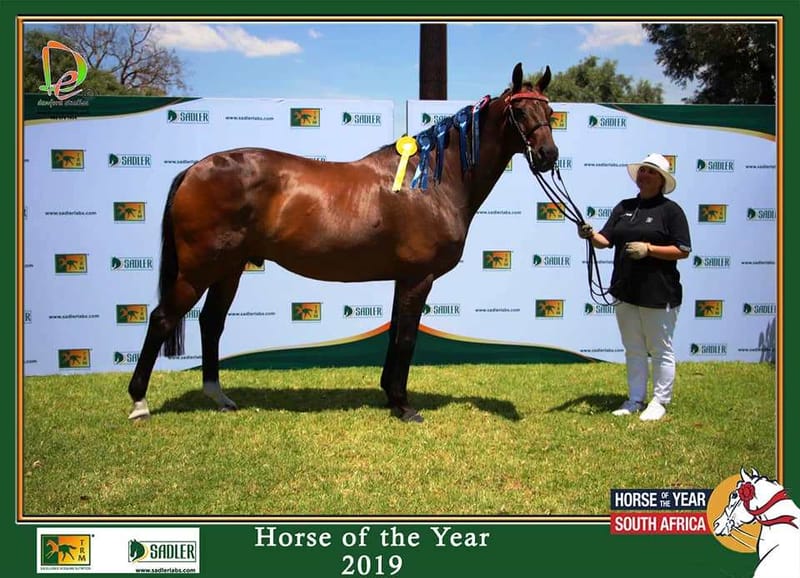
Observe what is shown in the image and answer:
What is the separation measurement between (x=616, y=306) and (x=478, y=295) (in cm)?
203

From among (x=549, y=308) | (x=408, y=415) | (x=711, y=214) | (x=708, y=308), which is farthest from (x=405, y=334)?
(x=711, y=214)

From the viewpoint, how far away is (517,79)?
415cm

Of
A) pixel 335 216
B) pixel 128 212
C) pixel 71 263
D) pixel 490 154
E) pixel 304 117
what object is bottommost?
pixel 71 263

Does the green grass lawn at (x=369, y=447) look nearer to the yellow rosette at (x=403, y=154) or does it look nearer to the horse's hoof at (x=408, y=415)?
the horse's hoof at (x=408, y=415)

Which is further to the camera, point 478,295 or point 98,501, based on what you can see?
point 478,295

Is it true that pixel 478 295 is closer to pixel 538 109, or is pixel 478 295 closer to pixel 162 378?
pixel 538 109

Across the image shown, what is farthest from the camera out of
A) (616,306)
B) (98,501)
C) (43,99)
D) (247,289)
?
(247,289)

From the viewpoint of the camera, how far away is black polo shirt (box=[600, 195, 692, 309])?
442cm

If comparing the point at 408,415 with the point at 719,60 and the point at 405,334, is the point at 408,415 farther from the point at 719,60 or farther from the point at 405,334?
the point at 719,60

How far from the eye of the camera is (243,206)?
4289mm

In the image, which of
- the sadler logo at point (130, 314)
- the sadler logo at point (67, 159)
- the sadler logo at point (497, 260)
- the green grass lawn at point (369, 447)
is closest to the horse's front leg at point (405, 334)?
the green grass lawn at point (369, 447)

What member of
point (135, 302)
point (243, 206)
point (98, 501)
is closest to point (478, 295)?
point (243, 206)

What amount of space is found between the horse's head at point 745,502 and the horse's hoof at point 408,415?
2.04m

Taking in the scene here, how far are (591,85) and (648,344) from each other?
44.8 ft
